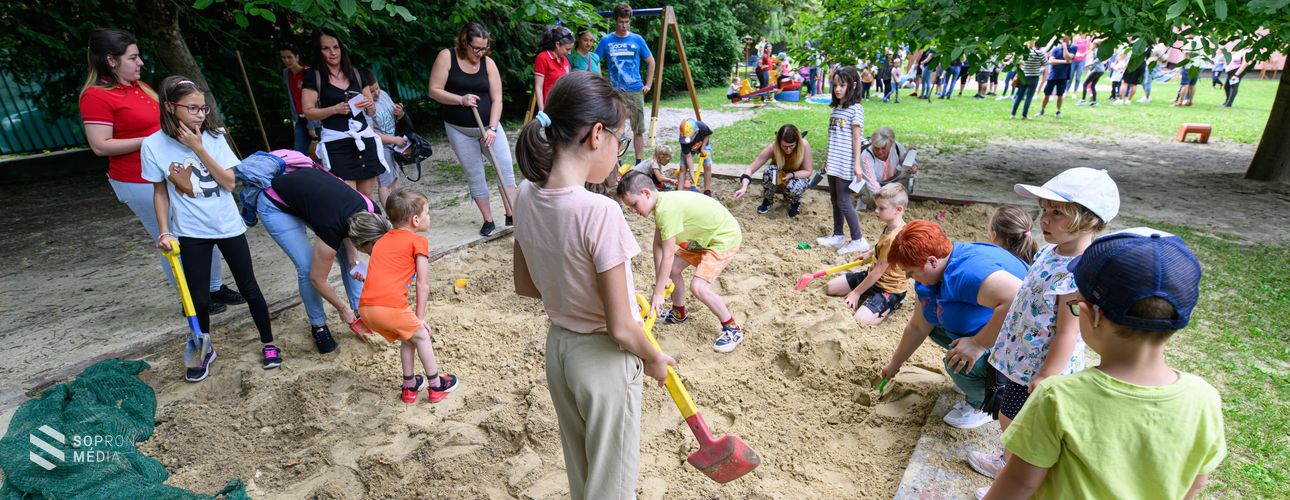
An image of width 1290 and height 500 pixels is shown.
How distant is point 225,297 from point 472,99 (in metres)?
2.24

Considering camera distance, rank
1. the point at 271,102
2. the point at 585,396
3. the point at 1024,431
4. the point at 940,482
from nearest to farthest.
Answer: the point at 1024,431 < the point at 585,396 < the point at 940,482 < the point at 271,102

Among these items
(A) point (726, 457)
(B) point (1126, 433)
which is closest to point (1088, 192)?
(B) point (1126, 433)

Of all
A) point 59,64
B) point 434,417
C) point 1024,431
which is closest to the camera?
point 1024,431

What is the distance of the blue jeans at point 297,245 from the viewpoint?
11.4 ft

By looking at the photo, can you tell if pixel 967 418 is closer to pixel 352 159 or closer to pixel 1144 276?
pixel 1144 276

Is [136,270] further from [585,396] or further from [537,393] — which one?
[585,396]

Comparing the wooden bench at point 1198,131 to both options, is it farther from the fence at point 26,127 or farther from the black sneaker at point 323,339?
the fence at point 26,127

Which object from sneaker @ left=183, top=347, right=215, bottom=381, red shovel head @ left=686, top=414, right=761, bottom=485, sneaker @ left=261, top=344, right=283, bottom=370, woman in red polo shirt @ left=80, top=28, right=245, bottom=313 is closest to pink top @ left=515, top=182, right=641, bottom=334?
red shovel head @ left=686, top=414, right=761, bottom=485

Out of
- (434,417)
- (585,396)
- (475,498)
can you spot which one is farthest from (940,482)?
(434,417)

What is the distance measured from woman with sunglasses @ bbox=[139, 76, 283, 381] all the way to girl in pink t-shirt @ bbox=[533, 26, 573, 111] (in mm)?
3286

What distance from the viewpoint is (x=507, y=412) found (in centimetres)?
314

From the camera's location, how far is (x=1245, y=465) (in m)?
2.38

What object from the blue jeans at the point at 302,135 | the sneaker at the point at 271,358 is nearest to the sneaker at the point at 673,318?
the sneaker at the point at 271,358

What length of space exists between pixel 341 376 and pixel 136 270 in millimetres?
2725
